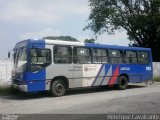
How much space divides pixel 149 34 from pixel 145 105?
92.8 feet

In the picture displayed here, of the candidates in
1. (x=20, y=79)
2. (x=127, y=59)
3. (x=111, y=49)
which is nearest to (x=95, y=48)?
(x=111, y=49)

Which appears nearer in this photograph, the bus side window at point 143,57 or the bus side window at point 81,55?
the bus side window at point 81,55

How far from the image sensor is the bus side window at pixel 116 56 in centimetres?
1945

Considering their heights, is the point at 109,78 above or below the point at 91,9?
below

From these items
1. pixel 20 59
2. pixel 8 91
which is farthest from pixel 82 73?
pixel 8 91

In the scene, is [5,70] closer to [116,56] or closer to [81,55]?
[81,55]

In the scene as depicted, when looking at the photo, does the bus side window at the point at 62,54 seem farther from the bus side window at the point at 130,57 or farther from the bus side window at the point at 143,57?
the bus side window at the point at 143,57

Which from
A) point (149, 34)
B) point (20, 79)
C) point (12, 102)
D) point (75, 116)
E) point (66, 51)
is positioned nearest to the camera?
point (75, 116)

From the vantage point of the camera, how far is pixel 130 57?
68.2 ft

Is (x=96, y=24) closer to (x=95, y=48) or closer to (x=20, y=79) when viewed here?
(x=95, y=48)

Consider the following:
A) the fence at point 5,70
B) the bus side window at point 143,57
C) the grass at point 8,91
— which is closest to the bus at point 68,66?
the bus side window at point 143,57

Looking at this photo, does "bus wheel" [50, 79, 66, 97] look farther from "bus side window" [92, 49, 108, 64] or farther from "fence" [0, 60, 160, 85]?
"fence" [0, 60, 160, 85]

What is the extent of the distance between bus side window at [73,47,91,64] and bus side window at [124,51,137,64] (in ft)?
10.7

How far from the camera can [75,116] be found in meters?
10.6
